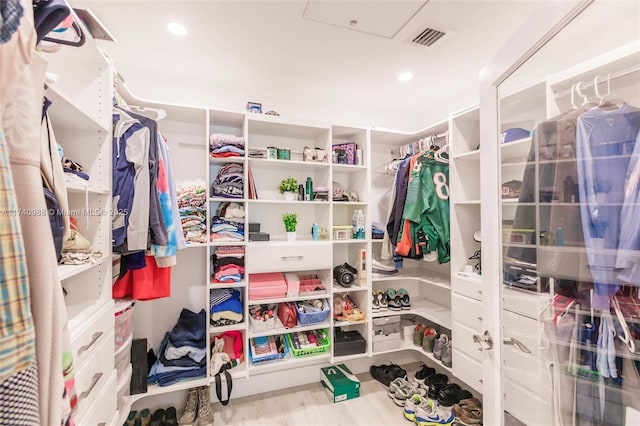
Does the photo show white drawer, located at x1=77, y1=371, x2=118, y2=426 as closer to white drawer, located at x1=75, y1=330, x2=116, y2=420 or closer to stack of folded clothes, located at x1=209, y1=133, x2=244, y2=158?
white drawer, located at x1=75, y1=330, x2=116, y2=420

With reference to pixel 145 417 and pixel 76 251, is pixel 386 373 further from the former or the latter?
pixel 76 251

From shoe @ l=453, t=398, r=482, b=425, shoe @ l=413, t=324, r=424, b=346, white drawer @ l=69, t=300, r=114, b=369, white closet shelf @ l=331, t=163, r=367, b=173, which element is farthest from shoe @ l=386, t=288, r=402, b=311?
white drawer @ l=69, t=300, r=114, b=369

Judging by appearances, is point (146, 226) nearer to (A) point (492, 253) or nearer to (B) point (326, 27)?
(B) point (326, 27)

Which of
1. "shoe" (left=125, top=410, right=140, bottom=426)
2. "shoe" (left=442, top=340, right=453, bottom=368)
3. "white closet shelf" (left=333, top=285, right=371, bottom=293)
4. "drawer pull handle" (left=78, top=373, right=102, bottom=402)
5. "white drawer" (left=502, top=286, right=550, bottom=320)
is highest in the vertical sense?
"white drawer" (left=502, top=286, right=550, bottom=320)

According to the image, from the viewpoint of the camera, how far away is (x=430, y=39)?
165 centimetres

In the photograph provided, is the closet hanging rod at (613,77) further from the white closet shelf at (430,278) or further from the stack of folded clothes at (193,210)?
the stack of folded clothes at (193,210)

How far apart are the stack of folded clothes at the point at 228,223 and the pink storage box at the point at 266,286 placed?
353 mm

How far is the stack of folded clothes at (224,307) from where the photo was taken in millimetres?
1936

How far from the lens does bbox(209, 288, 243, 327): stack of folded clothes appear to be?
1936 mm

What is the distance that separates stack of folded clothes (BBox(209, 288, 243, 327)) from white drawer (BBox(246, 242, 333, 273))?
0.90 ft

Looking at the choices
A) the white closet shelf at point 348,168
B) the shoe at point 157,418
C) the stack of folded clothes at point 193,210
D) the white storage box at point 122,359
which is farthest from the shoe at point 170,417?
the white closet shelf at point 348,168

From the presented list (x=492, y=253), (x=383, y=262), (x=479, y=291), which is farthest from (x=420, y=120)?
(x=492, y=253)

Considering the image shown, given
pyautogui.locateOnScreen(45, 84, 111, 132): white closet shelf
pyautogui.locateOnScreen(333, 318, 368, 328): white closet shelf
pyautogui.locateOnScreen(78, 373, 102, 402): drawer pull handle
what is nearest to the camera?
pyautogui.locateOnScreen(45, 84, 111, 132): white closet shelf

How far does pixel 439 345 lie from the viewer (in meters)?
2.15
